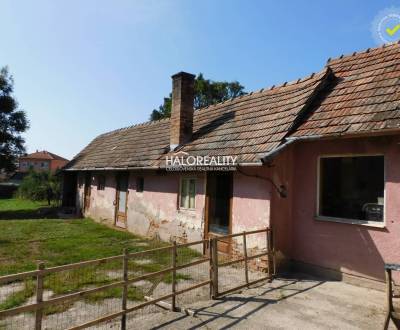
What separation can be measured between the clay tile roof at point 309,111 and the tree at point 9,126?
1738cm

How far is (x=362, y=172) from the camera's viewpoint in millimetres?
7215

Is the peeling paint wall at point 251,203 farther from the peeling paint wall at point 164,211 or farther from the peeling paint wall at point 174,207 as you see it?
the peeling paint wall at point 164,211

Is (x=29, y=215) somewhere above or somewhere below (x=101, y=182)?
below

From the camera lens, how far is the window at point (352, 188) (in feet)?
22.8

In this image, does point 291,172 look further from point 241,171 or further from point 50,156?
point 50,156

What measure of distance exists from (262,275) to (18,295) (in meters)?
5.04

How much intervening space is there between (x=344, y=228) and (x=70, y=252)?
7663 mm

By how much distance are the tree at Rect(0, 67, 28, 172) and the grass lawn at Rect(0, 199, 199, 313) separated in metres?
11.2

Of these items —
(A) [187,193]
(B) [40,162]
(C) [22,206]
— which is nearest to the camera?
(A) [187,193]

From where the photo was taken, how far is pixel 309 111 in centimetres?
874

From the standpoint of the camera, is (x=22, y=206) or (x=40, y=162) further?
(x=40, y=162)

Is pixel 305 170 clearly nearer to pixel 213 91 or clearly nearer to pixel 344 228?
pixel 344 228

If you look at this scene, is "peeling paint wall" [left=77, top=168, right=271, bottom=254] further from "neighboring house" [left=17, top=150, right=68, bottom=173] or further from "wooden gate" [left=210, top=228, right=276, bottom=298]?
"neighboring house" [left=17, top=150, right=68, bottom=173]

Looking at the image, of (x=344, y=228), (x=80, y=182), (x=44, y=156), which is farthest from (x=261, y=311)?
(x=44, y=156)
